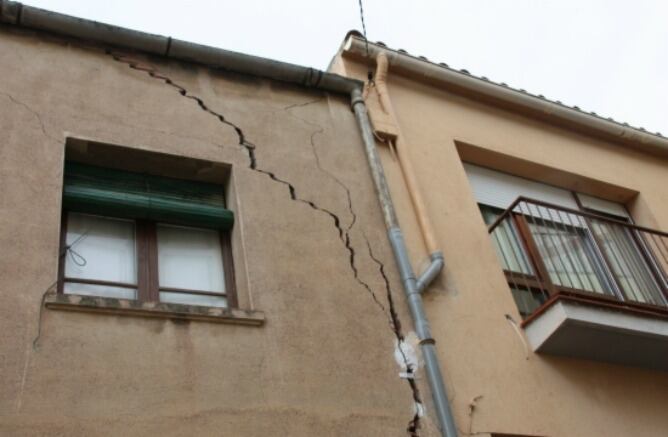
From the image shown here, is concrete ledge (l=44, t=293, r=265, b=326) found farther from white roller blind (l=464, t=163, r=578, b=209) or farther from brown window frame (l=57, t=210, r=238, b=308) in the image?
white roller blind (l=464, t=163, r=578, b=209)

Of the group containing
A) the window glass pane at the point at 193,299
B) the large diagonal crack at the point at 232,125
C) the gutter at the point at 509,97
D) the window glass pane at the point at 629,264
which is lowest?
the window glass pane at the point at 193,299

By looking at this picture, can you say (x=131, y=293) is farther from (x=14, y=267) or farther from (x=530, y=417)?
(x=530, y=417)

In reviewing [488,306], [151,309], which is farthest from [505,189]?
[151,309]

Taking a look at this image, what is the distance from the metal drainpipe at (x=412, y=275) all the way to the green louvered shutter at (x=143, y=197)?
1.30 metres

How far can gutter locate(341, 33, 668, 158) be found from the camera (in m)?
7.92

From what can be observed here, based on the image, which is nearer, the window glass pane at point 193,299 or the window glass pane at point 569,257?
the window glass pane at point 193,299

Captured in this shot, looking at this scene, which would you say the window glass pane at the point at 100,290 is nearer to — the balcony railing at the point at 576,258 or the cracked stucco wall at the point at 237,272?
the cracked stucco wall at the point at 237,272

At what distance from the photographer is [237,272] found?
17.8 feet

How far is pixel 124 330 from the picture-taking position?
4449 mm

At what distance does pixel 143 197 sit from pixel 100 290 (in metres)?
0.86

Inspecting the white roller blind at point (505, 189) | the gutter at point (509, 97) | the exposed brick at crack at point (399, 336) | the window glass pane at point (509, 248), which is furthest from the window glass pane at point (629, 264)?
the exposed brick at crack at point (399, 336)

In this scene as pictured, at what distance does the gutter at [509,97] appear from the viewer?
7.92 m

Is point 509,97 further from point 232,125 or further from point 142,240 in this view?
point 142,240

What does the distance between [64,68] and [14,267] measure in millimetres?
2149
